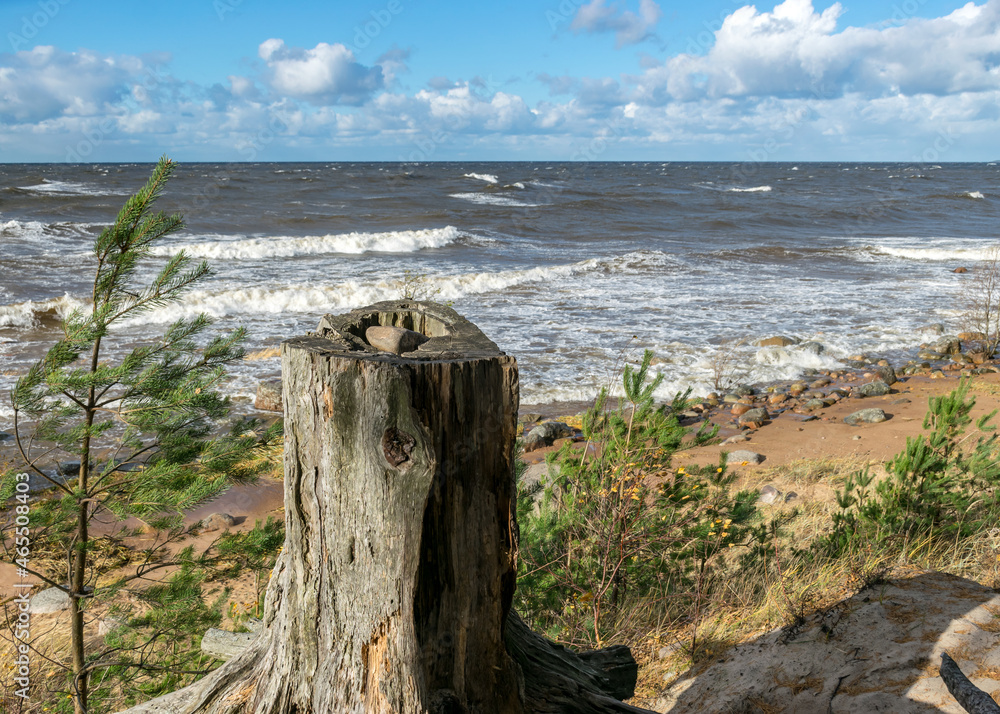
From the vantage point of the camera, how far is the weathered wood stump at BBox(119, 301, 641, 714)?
165 cm

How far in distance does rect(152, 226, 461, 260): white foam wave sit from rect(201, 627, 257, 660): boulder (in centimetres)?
1835

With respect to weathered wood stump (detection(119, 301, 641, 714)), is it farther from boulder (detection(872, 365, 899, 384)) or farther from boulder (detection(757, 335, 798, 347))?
boulder (detection(757, 335, 798, 347))

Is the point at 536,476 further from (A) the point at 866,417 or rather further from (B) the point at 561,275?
(B) the point at 561,275

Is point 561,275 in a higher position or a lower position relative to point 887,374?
higher

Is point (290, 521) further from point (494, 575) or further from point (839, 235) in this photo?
point (839, 235)

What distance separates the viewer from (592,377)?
31.3 feet

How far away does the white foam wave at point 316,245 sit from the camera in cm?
2026

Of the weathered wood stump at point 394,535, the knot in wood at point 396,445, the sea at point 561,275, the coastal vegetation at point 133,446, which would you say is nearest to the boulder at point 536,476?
the sea at point 561,275

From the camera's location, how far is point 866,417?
27.0ft

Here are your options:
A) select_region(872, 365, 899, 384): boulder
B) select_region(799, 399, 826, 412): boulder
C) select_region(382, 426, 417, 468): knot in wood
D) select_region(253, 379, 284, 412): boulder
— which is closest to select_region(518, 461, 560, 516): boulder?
select_region(382, 426, 417, 468): knot in wood

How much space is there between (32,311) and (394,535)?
1334 cm

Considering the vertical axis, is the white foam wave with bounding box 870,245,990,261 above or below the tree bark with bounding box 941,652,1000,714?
above

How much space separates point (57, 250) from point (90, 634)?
19.5 m

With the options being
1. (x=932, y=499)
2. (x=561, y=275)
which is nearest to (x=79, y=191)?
(x=561, y=275)
